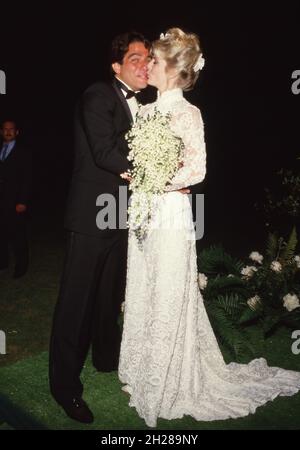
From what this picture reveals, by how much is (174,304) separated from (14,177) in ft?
15.2

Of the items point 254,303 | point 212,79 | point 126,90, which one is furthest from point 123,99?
point 212,79

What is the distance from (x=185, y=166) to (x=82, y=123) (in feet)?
2.52

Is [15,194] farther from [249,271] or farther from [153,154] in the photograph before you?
[153,154]

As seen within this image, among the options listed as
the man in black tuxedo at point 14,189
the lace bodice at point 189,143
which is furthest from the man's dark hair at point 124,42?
the man in black tuxedo at point 14,189

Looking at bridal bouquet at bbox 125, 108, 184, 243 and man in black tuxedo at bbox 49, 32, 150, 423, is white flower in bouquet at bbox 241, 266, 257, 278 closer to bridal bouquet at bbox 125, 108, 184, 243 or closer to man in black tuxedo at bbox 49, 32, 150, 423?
man in black tuxedo at bbox 49, 32, 150, 423

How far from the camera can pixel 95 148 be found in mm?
3129

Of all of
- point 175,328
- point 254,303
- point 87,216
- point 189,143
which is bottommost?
point 254,303

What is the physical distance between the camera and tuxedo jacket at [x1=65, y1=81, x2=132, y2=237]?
124 inches

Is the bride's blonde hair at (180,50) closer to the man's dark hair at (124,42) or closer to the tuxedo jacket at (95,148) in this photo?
the man's dark hair at (124,42)

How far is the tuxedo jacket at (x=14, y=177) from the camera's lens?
715cm

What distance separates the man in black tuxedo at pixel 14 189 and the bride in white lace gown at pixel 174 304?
388cm
